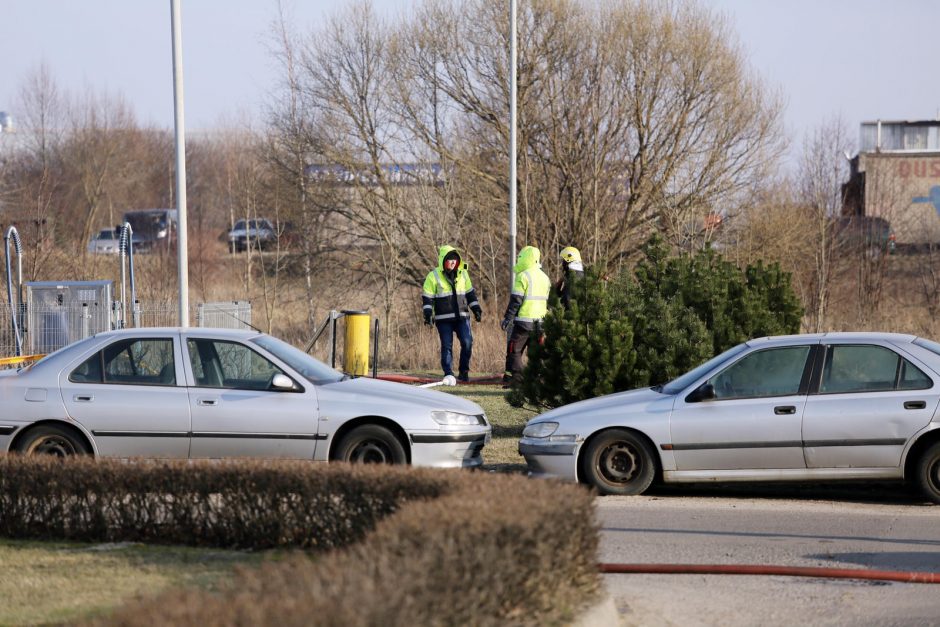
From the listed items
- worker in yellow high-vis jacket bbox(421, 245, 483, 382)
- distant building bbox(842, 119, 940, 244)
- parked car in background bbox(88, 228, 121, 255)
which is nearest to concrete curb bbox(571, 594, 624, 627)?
worker in yellow high-vis jacket bbox(421, 245, 483, 382)

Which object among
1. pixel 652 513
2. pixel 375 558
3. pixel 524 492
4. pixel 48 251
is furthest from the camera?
pixel 48 251

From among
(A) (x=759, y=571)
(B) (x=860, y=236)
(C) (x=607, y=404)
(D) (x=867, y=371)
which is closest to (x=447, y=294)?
(C) (x=607, y=404)

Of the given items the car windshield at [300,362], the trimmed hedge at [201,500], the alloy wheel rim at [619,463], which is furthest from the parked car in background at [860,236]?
the trimmed hedge at [201,500]

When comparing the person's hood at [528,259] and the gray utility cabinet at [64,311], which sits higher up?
the person's hood at [528,259]

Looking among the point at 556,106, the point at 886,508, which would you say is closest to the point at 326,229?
the point at 556,106

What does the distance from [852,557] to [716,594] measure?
144cm

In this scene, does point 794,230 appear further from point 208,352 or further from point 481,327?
point 208,352

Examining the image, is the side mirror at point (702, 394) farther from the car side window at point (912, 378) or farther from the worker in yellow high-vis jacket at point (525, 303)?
the worker in yellow high-vis jacket at point (525, 303)

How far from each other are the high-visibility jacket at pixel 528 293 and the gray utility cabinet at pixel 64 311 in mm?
7317

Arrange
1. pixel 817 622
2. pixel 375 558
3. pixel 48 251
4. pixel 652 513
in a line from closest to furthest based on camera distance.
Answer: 1. pixel 375 558
2. pixel 817 622
3. pixel 652 513
4. pixel 48 251

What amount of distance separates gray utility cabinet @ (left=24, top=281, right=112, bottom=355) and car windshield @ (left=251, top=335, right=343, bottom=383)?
997 cm

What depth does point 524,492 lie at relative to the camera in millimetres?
5656

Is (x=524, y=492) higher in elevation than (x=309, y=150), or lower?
lower

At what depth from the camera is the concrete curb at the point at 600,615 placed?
525 centimetres
